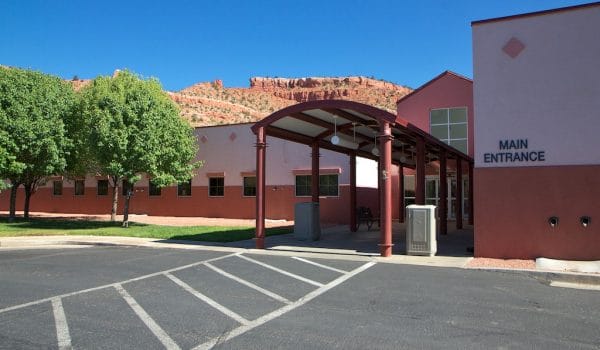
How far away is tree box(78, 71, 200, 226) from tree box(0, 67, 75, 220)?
160 cm

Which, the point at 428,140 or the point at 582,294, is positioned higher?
the point at 428,140

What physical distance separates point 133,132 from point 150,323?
585 inches

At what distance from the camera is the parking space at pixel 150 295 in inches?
217

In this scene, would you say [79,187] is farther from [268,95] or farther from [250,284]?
[268,95]

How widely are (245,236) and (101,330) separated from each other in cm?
1108

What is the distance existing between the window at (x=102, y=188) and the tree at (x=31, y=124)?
25.7 ft

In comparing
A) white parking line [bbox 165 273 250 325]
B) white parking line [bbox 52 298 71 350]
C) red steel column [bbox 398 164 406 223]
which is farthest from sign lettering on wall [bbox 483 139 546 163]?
red steel column [bbox 398 164 406 223]

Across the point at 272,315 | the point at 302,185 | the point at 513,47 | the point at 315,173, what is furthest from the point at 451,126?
the point at 272,315

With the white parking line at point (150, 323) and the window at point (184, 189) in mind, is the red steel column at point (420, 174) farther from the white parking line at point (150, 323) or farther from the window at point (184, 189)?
the window at point (184, 189)

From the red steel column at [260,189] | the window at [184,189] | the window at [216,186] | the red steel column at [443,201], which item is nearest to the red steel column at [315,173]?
the red steel column at [260,189]

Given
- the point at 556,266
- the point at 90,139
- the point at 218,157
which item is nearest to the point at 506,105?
the point at 556,266

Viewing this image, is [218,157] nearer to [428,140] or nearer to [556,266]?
[428,140]

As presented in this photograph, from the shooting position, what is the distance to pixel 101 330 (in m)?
5.67

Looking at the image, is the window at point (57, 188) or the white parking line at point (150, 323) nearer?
the white parking line at point (150, 323)
